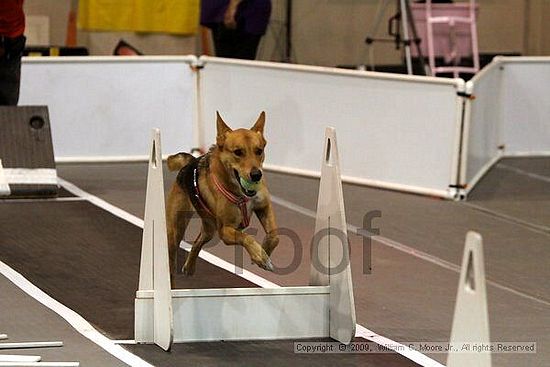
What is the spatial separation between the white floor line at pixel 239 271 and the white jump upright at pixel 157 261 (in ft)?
2.85

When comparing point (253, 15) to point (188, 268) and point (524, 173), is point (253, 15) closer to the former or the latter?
point (524, 173)

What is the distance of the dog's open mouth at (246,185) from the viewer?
512 cm

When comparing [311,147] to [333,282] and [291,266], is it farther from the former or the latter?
[333,282]

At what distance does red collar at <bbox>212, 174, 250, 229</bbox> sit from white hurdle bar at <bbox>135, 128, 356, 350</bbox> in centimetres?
24

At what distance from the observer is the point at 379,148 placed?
9.23 metres

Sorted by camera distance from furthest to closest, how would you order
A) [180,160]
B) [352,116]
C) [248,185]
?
1. [352,116]
2. [180,160]
3. [248,185]

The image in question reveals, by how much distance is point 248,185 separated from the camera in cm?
512

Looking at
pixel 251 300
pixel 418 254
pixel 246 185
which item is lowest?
pixel 418 254

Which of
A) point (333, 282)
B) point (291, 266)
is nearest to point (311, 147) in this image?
point (291, 266)

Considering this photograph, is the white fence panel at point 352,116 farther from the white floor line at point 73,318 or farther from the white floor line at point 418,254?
the white floor line at point 73,318

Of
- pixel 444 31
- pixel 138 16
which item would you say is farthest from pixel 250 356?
pixel 444 31

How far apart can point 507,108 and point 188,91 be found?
2553 millimetres

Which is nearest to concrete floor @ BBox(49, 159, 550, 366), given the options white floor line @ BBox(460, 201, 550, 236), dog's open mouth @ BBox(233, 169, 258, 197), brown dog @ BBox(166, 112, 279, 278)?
white floor line @ BBox(460, 201, 550, 236)

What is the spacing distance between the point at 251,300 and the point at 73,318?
0.88m
